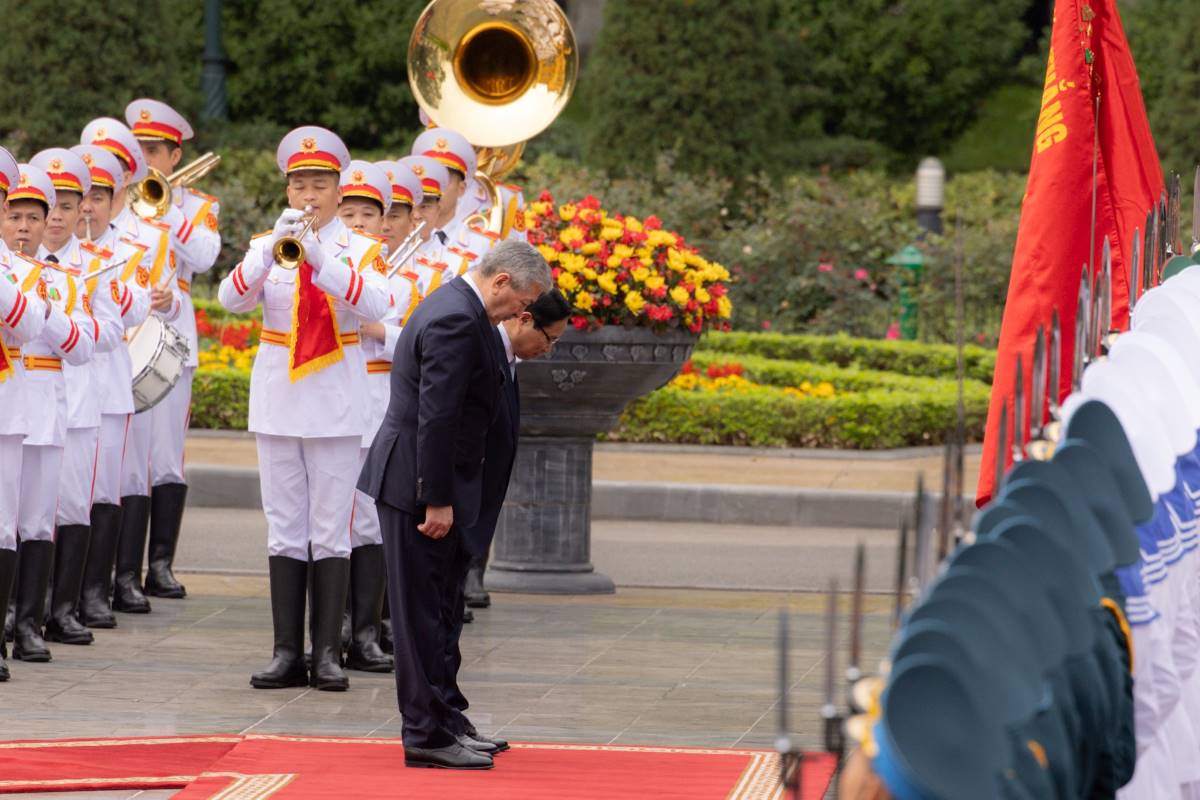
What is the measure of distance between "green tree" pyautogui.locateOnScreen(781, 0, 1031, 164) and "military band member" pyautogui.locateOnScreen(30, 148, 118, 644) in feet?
69.9

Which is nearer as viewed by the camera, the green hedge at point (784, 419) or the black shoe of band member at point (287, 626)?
the black shoe of band member at point (287, 626)

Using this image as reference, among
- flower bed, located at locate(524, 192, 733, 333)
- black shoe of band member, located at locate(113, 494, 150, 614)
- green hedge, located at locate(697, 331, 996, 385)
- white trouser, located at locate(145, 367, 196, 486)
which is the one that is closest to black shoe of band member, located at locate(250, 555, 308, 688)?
black shoe of band member, located at locate(113, 494, 150, 614)

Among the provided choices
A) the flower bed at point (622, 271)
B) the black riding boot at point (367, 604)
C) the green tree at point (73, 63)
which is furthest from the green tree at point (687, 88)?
the black riding boot at point (367, 604)

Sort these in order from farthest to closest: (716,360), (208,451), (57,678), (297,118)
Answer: (297,118) → (716,360) → (208,451) → (57,678)

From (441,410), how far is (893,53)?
2369 cm

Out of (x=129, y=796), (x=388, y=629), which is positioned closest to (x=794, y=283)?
(x=388, y=629)

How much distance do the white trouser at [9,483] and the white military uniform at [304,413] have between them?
2.66 feet

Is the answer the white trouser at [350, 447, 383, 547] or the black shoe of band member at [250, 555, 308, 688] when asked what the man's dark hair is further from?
the black shoe of band member at [250, 555, 308, 688]

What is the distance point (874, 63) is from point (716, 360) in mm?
13674

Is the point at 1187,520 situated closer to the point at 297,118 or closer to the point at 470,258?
the point at 470,258

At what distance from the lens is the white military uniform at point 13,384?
7.69 m

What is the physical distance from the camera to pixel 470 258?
9109mm

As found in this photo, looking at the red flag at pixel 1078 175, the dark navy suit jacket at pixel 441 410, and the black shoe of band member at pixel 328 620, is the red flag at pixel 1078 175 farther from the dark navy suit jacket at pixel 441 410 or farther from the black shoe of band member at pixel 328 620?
the black shoe of band member at pixel 328 620

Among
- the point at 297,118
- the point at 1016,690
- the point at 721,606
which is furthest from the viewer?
the point at 297,118
